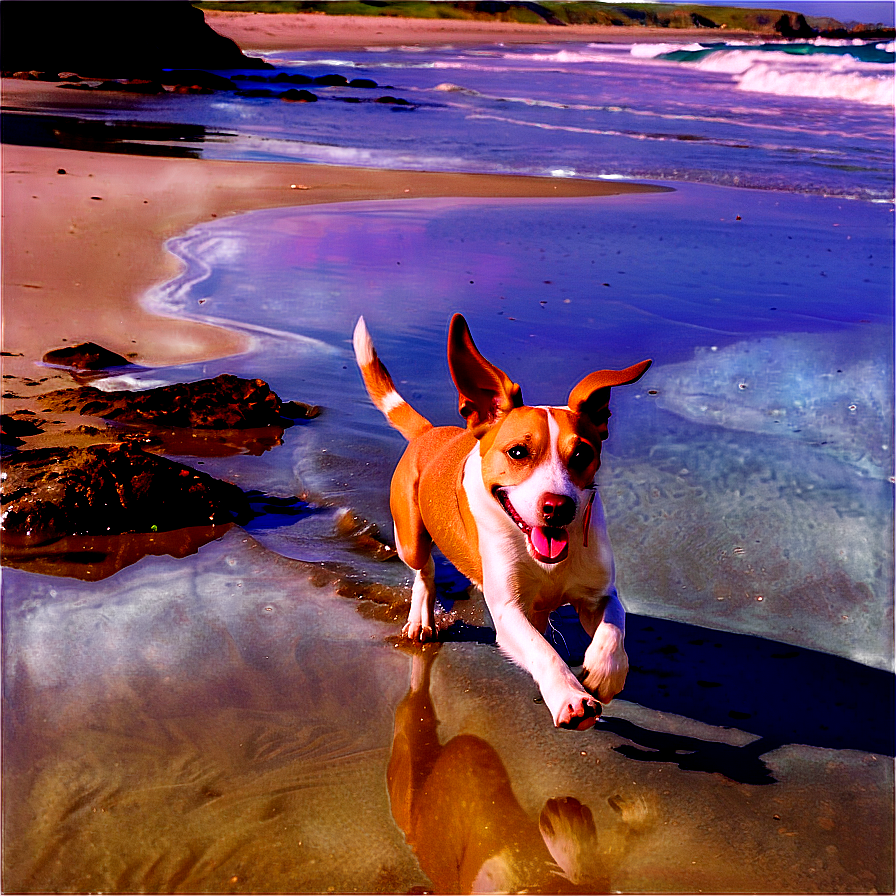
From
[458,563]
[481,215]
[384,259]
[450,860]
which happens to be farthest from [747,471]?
[481,215]

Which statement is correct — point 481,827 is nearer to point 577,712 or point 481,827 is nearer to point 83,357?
point 577,712

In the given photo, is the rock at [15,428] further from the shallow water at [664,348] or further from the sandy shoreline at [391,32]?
the sandy shoreline at [391,32]

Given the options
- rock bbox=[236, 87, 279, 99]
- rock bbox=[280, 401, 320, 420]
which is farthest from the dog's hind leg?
rock bbox=[236, 87, 279, 99]

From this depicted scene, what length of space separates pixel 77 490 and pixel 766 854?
321cm

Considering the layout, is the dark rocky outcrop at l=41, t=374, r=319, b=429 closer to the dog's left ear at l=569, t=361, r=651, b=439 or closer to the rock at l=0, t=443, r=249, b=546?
the rock at l=0, t=443, r=249, b=546

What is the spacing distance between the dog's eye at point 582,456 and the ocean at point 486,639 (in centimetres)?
99

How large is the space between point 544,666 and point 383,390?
1.84 meters

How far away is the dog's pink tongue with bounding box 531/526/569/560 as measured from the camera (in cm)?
333

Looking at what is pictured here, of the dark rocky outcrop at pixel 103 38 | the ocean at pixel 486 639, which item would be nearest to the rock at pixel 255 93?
the dark rocky outcrop at pixel 103 38

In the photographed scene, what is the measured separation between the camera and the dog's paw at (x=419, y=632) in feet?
13.7

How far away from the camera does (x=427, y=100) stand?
27.6m

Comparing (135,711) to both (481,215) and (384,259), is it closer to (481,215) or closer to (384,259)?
(384,259)

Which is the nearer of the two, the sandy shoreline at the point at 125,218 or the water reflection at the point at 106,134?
the sandy shoreline at the point at 125,218

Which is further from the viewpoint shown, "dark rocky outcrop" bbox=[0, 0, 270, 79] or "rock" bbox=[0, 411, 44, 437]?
"dark rocky outcrop" bbox=[0, 0, 270, 79]
